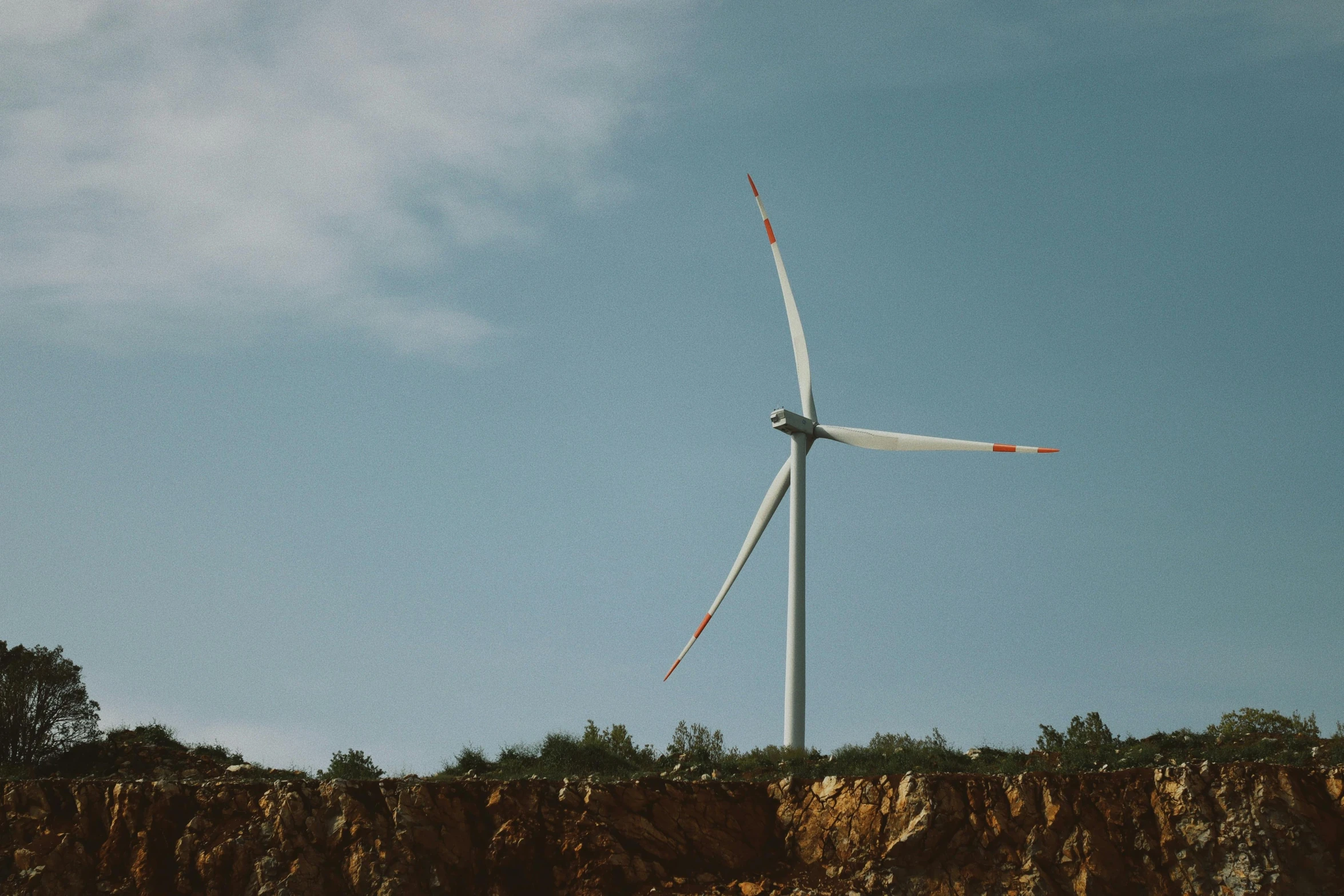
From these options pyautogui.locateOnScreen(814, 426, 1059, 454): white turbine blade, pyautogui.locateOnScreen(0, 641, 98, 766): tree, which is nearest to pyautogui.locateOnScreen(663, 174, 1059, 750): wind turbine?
pyautogui.locateOnScreen(814, 426, 1059, 454): white turbine blade

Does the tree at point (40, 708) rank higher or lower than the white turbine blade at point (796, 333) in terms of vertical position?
lower

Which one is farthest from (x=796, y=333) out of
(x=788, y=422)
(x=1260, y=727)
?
(x=1260, y=727)

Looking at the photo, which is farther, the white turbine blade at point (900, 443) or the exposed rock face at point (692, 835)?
the white turbine blade at point (900, 443)

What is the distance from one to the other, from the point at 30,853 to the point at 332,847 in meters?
7.72

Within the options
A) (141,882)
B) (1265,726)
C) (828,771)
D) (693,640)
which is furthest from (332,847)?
(1265,726)

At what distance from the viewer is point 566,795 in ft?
100.0

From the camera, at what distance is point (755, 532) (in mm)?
44500

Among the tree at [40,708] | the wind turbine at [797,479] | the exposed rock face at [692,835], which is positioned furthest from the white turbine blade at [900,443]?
the tree at [40,708]

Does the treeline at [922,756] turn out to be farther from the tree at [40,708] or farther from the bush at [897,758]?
the tree at [40,708]

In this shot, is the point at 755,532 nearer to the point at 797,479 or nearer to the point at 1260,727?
the point at 797,479

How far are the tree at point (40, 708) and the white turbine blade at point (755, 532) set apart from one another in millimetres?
21983

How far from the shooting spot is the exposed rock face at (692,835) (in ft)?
88.9

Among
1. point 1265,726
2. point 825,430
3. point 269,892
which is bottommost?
point 269,892

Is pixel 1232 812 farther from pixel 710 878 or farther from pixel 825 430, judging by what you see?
pixel 825 430
